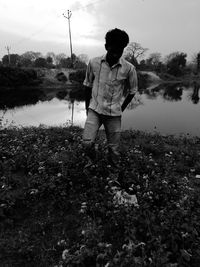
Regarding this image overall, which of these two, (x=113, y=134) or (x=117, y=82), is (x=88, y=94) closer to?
(x=117, y=82)

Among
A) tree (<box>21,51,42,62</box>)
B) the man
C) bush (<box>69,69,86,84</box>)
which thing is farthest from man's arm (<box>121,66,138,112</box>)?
tree (<box>21,51,42,62</box>)

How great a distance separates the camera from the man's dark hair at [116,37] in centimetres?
443

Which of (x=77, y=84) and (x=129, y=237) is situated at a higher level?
(x=129, y=237)

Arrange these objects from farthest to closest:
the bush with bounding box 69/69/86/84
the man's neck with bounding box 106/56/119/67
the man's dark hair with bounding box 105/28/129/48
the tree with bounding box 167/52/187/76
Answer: the tree with bounding box 167/52/187/76
the bush with bounding box 69/69/86/84
the man's neck with bounding box 106/56/119/67
the man's dark hair with bounding box 105/28/129/48

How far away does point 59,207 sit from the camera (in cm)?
477

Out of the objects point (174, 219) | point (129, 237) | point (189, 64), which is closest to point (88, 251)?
point (129, 237)

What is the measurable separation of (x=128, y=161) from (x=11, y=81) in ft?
150

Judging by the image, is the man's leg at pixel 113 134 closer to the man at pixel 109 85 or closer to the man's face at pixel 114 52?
the man at pixel 109 85

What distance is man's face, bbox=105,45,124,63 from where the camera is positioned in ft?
14.7

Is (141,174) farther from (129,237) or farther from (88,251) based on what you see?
(88,251)

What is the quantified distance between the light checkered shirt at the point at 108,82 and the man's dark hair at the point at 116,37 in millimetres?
262

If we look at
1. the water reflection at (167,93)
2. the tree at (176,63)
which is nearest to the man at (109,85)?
the water reflection at (167,93)

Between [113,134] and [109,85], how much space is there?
0.85 metres

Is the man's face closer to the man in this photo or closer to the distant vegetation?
the man
